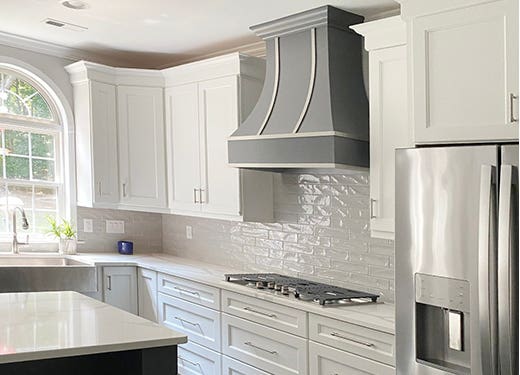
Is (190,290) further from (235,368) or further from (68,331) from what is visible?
(68,331)

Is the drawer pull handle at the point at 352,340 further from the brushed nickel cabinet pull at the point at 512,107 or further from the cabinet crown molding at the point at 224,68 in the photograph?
the cabinet crown molding at the point at 224,68

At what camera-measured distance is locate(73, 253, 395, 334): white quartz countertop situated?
3.02 meters

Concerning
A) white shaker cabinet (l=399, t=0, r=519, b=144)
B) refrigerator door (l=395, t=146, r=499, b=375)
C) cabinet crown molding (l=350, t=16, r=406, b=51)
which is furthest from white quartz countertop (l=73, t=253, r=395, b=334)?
cabinet crown molding (l=350, t=16, r=406, b=51)

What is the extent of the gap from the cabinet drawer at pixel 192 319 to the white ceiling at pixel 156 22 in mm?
1899

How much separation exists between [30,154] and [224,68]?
6.07 feet

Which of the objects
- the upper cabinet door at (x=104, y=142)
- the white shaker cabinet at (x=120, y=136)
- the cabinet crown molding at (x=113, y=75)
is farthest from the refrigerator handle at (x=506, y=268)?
the upper cabinet door at (x=104, y=142)

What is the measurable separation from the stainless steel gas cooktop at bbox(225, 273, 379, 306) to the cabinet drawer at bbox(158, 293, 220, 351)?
317mm

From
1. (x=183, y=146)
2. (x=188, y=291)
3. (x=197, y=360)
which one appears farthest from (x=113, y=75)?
(x=197, y=360)

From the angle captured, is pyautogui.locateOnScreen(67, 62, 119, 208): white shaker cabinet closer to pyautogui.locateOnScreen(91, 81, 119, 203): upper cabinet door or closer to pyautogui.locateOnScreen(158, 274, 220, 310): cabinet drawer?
pyautogui.locateOnScreen(91, 81, 119, 203): upper cabinet door

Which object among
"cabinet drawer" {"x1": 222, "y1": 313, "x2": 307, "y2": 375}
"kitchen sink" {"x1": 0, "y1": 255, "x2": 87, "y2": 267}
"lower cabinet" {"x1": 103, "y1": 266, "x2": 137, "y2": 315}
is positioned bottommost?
"cabinet drawer" {"x1": 222, "y1": 313, "x2": 307, "y2": 375}

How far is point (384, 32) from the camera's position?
3.12 meters

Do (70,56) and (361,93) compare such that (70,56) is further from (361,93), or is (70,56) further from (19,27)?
(361,93)

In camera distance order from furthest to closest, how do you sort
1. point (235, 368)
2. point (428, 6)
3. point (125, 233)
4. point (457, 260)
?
point (125, 233) < point (235, 368) < point (428, 6) < point (457, 260)

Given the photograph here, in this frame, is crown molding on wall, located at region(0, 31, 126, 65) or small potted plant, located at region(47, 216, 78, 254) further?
small potted plant, located at region(47, 216, 78, 254)
